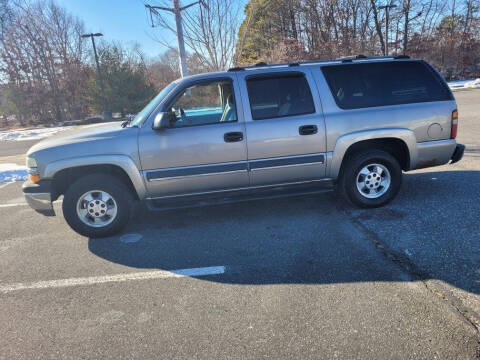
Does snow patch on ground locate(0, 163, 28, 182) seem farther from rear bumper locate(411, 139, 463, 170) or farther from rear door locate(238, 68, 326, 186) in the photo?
rear bumper locate(411, 139, 463, 170)

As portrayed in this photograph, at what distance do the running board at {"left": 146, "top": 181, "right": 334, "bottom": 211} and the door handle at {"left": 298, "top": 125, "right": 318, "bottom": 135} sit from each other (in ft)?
2.23

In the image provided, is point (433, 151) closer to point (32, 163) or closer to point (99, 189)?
point (99, 189)

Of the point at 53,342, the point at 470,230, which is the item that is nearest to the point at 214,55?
the point at 470,230

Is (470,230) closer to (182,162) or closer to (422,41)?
(182,162)

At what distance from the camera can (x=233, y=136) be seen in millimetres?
3947

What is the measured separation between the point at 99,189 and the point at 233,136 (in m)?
1.78

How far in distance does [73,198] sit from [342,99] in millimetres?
3623

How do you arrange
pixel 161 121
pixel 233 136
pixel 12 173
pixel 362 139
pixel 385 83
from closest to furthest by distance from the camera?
pixel 161 121 < pixel 233 136 < pixel 362 139 < pixel 385 83 < pixel 12 173

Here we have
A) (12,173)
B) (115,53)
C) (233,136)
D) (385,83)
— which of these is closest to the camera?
(233,136)

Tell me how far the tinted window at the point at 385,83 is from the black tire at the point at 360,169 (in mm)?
681

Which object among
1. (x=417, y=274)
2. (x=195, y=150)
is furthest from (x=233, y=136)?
(x=417, y=274)

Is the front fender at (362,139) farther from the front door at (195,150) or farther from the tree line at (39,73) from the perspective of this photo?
the tree line at (39,73)

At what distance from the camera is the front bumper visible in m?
3.89

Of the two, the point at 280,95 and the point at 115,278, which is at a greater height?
the point at 280,95
